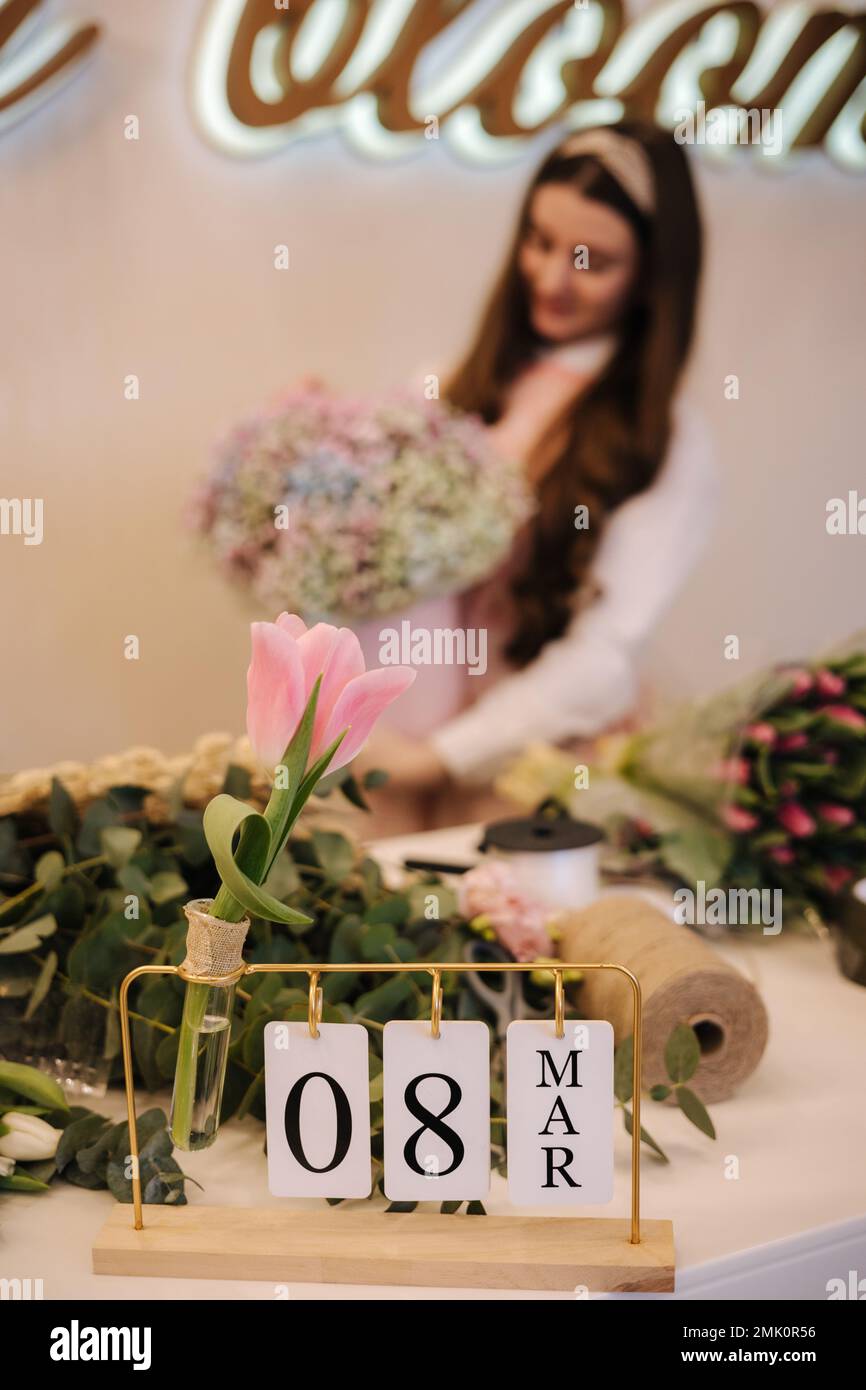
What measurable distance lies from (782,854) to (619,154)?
5.04ft

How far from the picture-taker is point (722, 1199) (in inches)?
39.4

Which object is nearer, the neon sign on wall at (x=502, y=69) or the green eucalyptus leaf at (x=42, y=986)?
the green eucalyptus leaf at (x=42, y=986)

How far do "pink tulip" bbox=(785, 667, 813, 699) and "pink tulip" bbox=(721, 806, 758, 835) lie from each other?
0.14 metres

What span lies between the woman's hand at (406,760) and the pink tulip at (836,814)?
1.17 meters

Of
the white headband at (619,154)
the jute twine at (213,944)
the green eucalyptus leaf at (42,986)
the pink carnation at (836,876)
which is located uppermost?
the white headband at (619,154)

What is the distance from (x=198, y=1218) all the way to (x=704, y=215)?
86.2 inches

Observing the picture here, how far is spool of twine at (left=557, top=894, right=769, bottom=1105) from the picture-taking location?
109 centimetres

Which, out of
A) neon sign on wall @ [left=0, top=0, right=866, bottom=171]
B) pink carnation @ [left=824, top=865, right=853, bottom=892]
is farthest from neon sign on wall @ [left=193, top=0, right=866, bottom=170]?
pink carnation @ [left=824, top=865, right=853, bottom=892]

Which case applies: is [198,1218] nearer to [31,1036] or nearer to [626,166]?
[31,1036]

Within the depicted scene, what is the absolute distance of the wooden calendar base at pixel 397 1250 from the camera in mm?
876

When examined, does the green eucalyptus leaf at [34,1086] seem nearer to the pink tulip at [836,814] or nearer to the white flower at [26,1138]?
the white flower at [26,1138]

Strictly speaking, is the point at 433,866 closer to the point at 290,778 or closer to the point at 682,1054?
the point at 682,1054

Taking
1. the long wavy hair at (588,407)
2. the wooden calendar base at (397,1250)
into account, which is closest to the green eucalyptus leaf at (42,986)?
the wooden calendar base at (397,1250)

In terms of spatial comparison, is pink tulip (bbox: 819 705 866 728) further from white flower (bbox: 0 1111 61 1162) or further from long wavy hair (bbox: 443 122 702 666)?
long wavy hair (bbox: 443 122 702 666)
